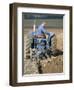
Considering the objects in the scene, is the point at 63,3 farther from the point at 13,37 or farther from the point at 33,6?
the point at 13,37

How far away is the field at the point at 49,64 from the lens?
70.5 inches

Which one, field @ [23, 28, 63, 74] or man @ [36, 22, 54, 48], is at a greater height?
man @ [36, 22, 54, 48]

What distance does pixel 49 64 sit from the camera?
1.85m

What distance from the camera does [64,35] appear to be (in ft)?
6.23

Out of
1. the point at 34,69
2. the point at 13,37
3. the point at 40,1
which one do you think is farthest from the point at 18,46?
the point at 40,1

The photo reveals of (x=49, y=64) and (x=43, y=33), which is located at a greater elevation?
(x=43, y=33)

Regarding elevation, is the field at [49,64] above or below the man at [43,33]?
below

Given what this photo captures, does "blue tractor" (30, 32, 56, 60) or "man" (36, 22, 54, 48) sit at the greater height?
"man" (36, 22, 54, 48)

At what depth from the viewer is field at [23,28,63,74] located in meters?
1.79

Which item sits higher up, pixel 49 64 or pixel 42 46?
pixel 42 46

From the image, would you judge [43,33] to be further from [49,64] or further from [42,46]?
[49,64]

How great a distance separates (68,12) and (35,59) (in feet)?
1.35

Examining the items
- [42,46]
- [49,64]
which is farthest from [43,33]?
[49,64]

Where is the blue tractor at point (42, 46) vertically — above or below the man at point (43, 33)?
below
